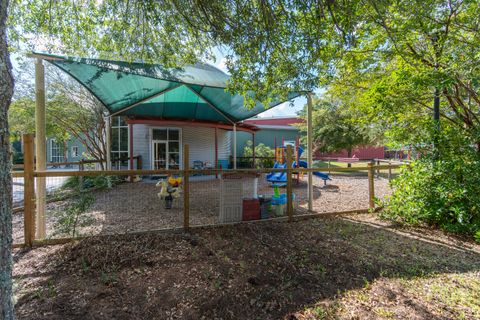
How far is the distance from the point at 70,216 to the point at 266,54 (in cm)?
433

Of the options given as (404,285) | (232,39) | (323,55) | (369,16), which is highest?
(369,16)

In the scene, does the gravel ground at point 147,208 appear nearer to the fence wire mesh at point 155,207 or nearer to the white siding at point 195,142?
the fence wire mesh at point 155,207

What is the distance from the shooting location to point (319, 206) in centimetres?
655

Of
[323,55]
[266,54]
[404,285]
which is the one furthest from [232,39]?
[404,285]

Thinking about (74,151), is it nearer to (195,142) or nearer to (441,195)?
(195,142)

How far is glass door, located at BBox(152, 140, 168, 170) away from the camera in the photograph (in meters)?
11.9

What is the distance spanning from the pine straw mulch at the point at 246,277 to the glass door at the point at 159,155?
8417 millimetres

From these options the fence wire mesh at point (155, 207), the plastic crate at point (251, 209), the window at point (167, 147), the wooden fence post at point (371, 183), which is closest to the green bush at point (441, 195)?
the wooden fence post at point (371, 183)

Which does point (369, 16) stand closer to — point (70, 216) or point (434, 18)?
point (434, 18)

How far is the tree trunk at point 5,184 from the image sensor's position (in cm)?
147

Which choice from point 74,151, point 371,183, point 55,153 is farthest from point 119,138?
point 55,153

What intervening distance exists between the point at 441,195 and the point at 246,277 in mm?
4066

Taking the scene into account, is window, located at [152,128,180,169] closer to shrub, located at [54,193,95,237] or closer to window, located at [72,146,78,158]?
shrub, located at [54,193,95,237]

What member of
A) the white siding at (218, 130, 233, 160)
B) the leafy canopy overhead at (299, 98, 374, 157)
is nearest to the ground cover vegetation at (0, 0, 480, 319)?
the white siding at (218, 130, 233, 160)
